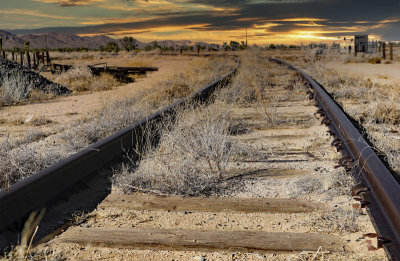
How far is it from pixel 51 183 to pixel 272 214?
5.37ft

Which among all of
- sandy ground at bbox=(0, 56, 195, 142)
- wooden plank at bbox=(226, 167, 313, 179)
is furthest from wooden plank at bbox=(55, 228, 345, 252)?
sandy ground at bbox=(0, 56, 195, 142)

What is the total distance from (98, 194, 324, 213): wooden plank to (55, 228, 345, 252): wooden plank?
442mm

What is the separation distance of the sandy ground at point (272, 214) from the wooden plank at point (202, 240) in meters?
0.05

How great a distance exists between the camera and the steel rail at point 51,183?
2.69m

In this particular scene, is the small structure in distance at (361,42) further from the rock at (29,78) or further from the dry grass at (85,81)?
the rock at (29,78)

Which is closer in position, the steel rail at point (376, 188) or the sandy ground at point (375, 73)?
the steel rail at point (376, 188)

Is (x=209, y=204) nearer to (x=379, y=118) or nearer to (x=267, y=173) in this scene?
(x=267, y=173)

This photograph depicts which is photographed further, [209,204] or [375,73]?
[375,73]

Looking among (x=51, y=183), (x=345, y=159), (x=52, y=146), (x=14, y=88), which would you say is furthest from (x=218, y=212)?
(x=14, y=88)

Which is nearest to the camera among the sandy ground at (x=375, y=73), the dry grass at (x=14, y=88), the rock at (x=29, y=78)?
the dry grass at (x=14, y=88)

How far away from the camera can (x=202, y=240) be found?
2.60m

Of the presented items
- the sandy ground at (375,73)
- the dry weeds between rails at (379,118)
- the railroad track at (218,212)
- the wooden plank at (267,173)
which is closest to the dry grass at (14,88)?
the railroad track at (218,212)

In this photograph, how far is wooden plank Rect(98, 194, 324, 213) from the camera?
3115 mm

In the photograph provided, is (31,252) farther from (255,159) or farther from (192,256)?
(255,159)
